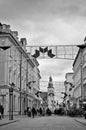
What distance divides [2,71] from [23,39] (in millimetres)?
25278

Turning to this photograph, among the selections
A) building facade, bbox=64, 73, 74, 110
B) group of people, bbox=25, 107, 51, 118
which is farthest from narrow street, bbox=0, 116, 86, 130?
building facade, bbox=64, 73, 74, 110

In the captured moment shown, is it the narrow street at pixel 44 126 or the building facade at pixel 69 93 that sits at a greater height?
the building facade at pixel 69 93

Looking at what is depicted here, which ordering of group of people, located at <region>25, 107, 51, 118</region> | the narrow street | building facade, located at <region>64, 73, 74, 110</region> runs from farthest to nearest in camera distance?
building facade, located at <region>64, 73, 74, 110</region>
group of people, located at <region>25, 107, 51, 118</region>
the narrow street

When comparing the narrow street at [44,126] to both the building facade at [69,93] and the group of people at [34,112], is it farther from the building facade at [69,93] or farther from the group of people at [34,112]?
the building facade at [69,93]

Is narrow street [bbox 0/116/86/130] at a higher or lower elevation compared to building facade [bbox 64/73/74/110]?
lower

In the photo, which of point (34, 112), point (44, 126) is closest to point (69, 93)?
point (34, 112)

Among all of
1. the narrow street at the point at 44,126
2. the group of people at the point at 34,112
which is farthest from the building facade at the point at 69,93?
the narrow street at the point at 44,126

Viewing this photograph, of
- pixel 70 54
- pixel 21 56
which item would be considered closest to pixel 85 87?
pixel 21 56

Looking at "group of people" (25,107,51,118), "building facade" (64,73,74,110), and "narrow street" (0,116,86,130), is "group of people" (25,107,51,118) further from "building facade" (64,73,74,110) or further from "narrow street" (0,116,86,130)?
"narrow street" (0,116,86,130)

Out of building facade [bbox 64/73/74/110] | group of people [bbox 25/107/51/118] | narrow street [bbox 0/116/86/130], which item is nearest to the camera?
narrow street [bbox 0/116/86/130]

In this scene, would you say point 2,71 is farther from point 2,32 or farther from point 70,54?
point 70,54

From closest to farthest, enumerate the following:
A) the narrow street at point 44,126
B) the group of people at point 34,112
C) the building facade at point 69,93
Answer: the narrow street at point 44,126, the group of people at point 34,112, the building facade at point 69,93

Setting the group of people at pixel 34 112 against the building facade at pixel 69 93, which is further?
the building facade at pixel 69 93

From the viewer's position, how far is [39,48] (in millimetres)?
26891
